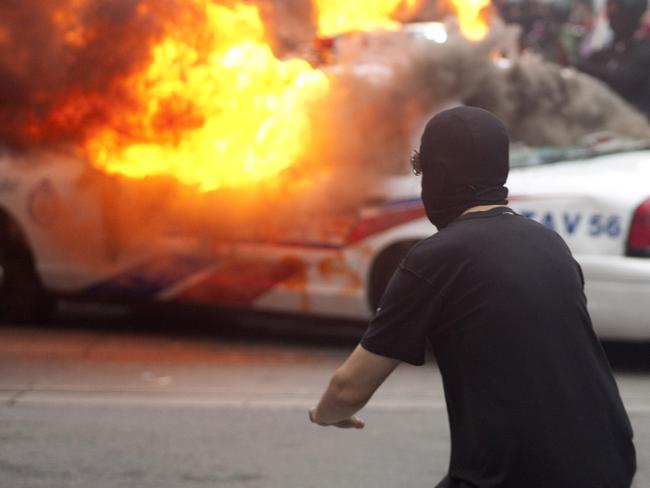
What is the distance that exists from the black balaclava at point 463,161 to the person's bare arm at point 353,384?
12.3 inches

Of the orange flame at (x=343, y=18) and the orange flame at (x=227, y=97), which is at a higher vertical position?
the orange flame at (x=343, y=18)

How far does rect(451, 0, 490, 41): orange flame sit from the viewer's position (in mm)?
7718

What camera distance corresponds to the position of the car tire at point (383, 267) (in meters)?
7.38

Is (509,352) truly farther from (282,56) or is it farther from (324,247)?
(282,56)

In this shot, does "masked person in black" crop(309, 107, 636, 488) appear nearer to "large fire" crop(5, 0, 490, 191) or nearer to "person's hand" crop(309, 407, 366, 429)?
"person's hand" crop(309, 407, 366, 429)

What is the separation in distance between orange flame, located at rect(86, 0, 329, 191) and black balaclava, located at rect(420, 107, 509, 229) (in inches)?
195

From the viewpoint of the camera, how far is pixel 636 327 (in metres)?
6.90

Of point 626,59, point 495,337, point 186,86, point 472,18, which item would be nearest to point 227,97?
point 186,86

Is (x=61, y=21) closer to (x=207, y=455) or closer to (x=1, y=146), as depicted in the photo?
(x=1, y=146)

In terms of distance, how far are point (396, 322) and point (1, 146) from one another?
592cm

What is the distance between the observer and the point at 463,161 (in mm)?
2521

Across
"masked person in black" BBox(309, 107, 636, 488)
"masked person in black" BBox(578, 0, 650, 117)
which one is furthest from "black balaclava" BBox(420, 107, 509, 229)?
"masked person in black" BBox(578, 0, 650, 117)

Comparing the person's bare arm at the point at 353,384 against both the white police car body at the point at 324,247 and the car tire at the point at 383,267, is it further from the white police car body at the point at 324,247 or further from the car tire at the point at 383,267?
the car tire at the point at 383,267

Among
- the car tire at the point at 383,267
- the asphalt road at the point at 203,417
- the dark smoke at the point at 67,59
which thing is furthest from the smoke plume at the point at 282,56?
the asphalt road at the point at 203,417
